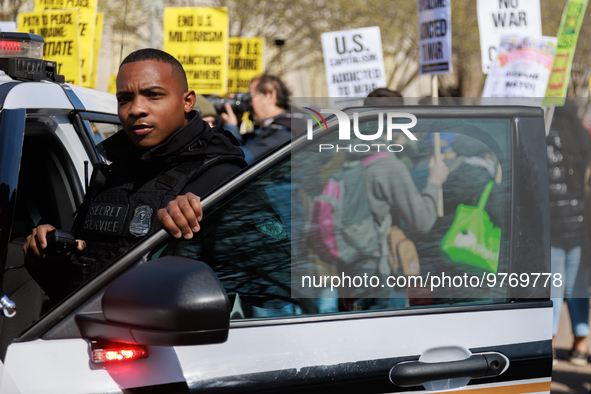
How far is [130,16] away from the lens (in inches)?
713

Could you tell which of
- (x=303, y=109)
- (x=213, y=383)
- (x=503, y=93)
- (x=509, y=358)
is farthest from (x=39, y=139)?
(x=503, y=93)

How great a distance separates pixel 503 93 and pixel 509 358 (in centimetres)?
509

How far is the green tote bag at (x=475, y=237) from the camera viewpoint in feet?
5.82

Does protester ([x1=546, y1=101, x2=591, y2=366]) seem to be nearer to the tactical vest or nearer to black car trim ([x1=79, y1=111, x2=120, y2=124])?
the tactical vest

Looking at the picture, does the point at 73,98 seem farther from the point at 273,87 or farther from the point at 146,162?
the point at 273,87

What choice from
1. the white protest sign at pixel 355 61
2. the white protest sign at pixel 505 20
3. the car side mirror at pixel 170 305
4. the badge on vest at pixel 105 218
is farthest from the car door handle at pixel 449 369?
the white protest sign at pixel 355 61

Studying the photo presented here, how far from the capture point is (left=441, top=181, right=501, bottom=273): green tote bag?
1.77m

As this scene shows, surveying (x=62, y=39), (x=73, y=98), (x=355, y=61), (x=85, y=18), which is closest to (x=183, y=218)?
(x=73, y=98)

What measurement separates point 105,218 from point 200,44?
6825 mm

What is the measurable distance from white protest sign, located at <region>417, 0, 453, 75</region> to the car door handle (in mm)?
5321

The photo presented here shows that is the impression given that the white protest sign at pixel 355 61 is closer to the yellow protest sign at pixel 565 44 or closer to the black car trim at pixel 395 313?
the yellow protest sign at pixel 565 44

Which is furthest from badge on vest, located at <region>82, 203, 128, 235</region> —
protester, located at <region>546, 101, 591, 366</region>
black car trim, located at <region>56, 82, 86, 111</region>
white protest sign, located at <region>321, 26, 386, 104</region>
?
white protest sign, located at <region>321, 26, 386, 104</region>

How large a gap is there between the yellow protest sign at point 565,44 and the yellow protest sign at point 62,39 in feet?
14.8

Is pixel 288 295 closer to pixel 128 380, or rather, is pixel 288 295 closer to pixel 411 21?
pixel 128 380
